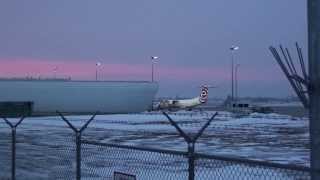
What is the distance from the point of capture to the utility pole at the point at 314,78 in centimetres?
516

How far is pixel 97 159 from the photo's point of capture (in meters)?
19.3

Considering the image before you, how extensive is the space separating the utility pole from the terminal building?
8905 centimetres

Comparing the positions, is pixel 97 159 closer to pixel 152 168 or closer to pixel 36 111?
pixel 152 168

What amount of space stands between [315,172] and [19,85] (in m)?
94.3

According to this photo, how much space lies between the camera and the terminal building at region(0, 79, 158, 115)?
95.9 meters

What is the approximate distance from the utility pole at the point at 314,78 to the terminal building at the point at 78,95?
292 feet

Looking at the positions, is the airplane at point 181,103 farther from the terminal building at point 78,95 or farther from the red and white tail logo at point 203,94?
the terminal building at point 78,95

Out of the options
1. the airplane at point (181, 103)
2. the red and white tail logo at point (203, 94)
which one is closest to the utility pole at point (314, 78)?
the airplane at point (181, 103)

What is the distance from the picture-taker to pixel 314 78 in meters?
5.18

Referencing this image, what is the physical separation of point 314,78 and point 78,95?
3807 inches

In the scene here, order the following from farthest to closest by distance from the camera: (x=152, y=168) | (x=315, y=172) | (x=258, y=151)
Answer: (x=258, y=151) < (x=152, y=168) < (x=315, y=172)

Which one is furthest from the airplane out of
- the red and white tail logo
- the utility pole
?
the utility pole

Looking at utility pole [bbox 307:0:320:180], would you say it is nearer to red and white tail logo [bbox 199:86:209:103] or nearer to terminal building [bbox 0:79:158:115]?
terminal building [bbox 0:79:158:115]

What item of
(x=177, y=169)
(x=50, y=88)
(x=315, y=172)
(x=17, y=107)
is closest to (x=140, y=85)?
(x=50, y=88)
